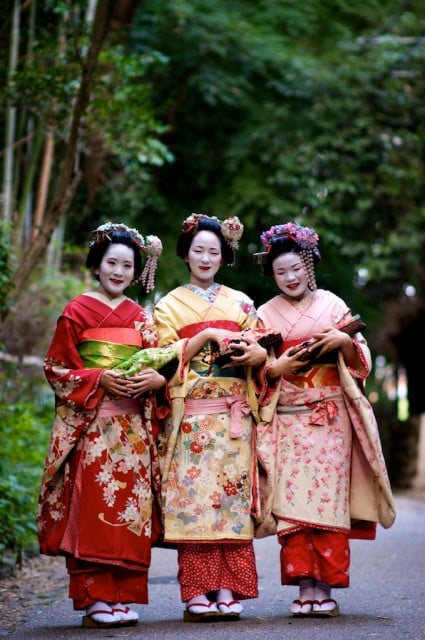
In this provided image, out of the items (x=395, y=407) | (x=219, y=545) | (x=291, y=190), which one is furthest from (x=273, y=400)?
(x=395, y=407)

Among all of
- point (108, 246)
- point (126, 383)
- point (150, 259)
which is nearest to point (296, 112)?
point (150, 259)

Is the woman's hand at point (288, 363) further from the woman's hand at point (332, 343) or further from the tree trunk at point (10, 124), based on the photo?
the tree trunk at point (10, 124)

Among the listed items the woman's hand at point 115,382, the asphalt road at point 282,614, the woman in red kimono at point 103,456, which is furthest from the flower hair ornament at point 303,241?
the asphalt road at point 282,614

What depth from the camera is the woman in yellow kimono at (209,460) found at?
18.0 ft

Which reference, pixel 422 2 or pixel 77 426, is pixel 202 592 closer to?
pixel 77 426

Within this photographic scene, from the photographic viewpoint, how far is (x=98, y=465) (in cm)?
543

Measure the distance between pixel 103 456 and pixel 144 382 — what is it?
1.42 ft

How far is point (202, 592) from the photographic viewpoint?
17.9 feet

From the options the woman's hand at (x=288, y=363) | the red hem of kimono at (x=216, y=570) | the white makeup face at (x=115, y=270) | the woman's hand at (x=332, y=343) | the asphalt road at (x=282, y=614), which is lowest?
the asphalt road at (x=282, y=614)

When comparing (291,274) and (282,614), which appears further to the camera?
(291,274)

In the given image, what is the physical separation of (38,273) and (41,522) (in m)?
5.51

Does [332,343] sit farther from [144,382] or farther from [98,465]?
[98,465]

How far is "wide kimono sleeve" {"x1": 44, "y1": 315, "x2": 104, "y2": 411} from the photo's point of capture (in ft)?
17.8

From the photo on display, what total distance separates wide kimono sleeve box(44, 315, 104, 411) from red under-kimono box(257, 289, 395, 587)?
0.95 metres
